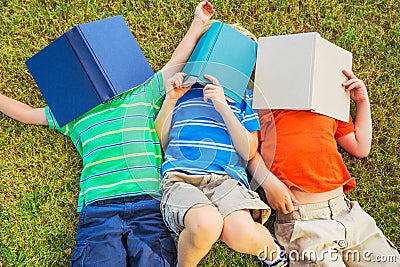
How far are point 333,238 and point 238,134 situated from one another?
41cm

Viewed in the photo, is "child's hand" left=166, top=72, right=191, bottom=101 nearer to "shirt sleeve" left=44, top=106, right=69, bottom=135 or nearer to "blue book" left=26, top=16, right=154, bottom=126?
"blue book" left=26, top=16, right=154, bottom=126

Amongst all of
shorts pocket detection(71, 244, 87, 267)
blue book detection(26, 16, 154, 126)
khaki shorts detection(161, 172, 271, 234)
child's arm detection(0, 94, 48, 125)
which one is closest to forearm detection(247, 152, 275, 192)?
khaki shorts detection(161, 172, 271, 234)

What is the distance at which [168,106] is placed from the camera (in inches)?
58.2

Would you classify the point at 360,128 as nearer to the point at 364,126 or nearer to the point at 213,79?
the point at 364,126

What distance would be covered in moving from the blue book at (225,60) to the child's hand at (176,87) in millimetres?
19

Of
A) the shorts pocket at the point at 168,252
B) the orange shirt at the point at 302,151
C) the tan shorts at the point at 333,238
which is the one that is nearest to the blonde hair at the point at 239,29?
the orange shirt at the point at 302,151

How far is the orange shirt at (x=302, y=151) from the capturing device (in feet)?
4.91

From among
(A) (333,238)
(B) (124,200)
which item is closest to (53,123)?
(B) (124,200)

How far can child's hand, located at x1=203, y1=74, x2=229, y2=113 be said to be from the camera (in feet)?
4.64

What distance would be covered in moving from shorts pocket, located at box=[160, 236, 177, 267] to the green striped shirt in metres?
0.14

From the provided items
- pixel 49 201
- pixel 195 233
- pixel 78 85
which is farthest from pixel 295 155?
pixel 49 201

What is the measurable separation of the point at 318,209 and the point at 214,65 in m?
0.53

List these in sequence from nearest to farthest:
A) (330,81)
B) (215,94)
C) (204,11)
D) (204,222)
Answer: (204,222) < (215,94) < (330,81) < (204,11)

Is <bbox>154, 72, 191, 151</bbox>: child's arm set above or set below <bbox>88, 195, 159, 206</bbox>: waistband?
above
